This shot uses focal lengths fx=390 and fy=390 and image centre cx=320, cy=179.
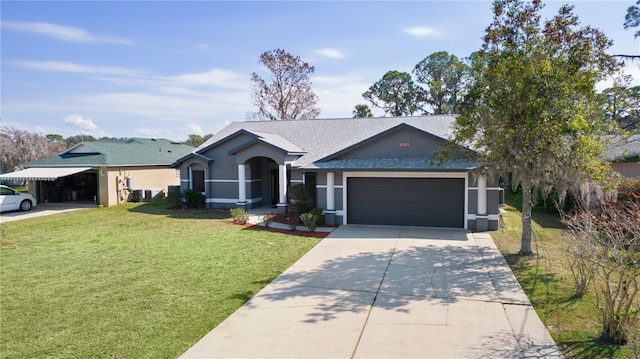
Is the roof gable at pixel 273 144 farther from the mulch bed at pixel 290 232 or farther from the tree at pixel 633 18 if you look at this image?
the tree at pixel 633 18

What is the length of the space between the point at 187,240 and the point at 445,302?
942 cm

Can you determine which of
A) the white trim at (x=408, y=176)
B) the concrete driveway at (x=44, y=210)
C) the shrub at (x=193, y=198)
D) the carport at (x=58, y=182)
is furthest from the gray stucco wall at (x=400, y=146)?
the carport at (x=58, y=182)

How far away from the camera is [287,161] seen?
20.0m

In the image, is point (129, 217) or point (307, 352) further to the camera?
point (129, 217)

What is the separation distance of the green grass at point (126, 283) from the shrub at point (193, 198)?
16.5 ft

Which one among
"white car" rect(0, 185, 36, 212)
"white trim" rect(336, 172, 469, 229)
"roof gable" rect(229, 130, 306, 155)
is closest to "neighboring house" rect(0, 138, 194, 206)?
"white car" rect(0, 185, 36, 212)

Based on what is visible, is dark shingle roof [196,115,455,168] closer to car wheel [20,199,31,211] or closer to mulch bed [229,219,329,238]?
mulch bed [229,219,329,238]

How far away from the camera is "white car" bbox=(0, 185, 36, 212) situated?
68.3ft

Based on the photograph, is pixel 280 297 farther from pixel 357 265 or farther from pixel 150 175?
pixel 150 175

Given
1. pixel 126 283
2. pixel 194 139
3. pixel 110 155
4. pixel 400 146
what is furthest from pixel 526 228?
pixel 194 139

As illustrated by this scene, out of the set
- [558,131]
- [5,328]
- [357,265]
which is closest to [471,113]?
[558,131]

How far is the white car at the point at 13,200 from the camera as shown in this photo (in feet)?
68.3

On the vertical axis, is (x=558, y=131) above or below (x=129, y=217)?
above

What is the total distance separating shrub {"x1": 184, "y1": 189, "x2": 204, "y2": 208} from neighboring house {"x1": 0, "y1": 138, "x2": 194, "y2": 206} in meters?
5.60
